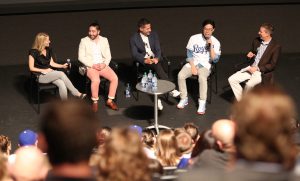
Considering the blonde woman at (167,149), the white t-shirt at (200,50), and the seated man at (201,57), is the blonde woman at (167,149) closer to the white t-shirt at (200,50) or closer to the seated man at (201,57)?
the seated man at (201,57)

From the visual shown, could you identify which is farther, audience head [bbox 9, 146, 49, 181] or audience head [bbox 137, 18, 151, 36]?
audience head [bbox 137, 18, 151, 36]

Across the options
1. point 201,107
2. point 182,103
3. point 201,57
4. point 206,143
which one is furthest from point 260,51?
point 206,143

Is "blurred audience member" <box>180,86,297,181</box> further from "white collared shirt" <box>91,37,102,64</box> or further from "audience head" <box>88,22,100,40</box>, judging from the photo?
"white collared shirt" <box>91,37,102,64</box>

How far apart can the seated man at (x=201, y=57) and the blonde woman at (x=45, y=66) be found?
51.1 inches

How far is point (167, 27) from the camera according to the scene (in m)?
9.59

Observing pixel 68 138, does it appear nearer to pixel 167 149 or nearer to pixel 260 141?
pixel 260 141

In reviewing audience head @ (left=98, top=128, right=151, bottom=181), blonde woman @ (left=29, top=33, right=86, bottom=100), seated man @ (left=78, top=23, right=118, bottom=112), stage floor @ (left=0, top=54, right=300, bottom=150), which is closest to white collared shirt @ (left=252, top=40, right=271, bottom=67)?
stage floor @ (left=0, top=54, right=300, bottom=150)

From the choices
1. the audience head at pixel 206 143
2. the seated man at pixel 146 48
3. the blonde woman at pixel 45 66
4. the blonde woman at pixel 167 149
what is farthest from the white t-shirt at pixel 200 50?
the audience head at pixel 206 143

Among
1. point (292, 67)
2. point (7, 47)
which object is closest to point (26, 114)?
point (7, 47)

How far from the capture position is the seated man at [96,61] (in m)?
→ 7.18

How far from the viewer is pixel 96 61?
24.2ft

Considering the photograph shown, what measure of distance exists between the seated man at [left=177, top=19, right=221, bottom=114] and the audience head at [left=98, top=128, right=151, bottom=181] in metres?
4.78

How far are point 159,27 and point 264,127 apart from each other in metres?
7.74

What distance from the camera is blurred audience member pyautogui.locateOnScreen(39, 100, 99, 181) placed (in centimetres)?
195
